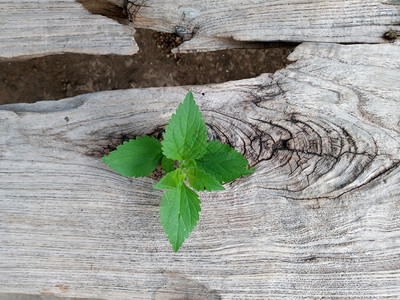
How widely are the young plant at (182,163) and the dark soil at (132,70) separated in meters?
1.30

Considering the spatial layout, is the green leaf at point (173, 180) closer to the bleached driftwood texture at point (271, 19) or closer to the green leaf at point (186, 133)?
the green leaf at point (186, 133)


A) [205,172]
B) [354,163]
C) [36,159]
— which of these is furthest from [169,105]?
[354,163]

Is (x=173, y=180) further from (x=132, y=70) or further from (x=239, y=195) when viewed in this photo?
(x=132, y=70)

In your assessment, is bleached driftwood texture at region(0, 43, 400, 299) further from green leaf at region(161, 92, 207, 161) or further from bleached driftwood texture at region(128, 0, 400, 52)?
green leaf at region(161, 92, 207, 161)

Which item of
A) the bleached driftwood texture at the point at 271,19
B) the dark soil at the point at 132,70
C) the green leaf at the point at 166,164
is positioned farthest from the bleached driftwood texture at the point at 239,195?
the dark soil at the point at 132,70

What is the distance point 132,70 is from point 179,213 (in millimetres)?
1611

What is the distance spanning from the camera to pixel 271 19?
1.82m

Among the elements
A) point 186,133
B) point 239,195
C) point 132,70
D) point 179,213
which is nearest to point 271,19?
point 186,133

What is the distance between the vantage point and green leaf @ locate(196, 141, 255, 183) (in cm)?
159

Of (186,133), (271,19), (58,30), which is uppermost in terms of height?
(271,19)

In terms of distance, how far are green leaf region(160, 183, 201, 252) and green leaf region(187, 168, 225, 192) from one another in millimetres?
47

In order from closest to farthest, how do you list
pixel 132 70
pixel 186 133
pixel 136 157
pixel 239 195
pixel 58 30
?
1. pixel 186 133
2. pixel 136 157
3. pixel 239 195
4. pixel 58 30
5. pixel 132 70

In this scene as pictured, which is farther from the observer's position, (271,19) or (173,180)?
(271,19)

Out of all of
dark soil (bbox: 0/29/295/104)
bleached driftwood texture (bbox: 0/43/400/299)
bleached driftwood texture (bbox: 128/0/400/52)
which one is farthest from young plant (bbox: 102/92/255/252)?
dark soil (bbox: 0/29/295/104)
